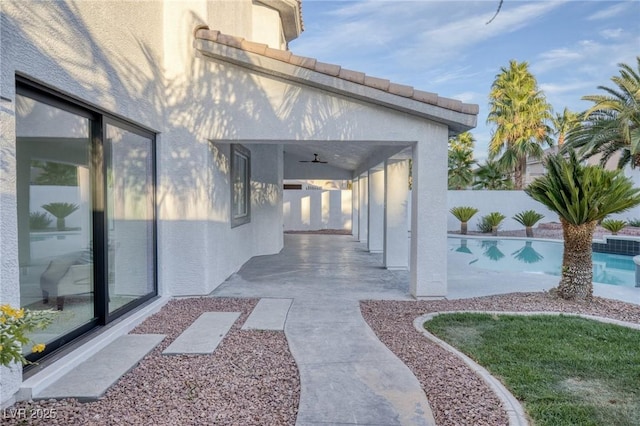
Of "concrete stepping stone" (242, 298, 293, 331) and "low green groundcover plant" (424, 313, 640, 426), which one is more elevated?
"concrete stepping stone" (242, 298, 293, 331)

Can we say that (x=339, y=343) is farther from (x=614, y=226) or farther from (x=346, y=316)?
(x=614, y=226)

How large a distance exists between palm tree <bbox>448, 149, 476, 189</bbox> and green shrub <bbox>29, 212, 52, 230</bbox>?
98.2 feet

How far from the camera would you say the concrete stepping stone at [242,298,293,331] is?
21.9 ft

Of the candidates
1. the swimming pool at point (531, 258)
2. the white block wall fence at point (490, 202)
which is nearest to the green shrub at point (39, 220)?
the swimming pool at point (531, 258)

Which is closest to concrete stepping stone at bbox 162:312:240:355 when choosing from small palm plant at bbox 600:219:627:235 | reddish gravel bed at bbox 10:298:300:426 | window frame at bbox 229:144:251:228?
reddish gravel bed at bbox 10:298:300:426

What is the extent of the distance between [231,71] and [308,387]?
6549 millimetres

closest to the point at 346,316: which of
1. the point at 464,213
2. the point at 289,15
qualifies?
the point at 289,15

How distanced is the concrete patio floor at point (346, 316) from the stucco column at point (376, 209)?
66 cm

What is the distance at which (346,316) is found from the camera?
7254 mm

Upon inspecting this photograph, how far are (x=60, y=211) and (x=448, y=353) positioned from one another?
5.50 meters

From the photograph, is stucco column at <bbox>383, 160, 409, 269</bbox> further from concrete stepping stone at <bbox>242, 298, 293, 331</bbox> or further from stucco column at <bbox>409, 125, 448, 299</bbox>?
concrete stepping stone at <bbox>242, 298, 293, 331</bbox>

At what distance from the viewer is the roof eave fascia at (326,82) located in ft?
26.3

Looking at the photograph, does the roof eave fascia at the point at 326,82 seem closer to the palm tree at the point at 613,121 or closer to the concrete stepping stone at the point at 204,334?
the concrete stepping stone at the point at 204,334

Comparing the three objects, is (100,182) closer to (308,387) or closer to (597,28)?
(308,387)
